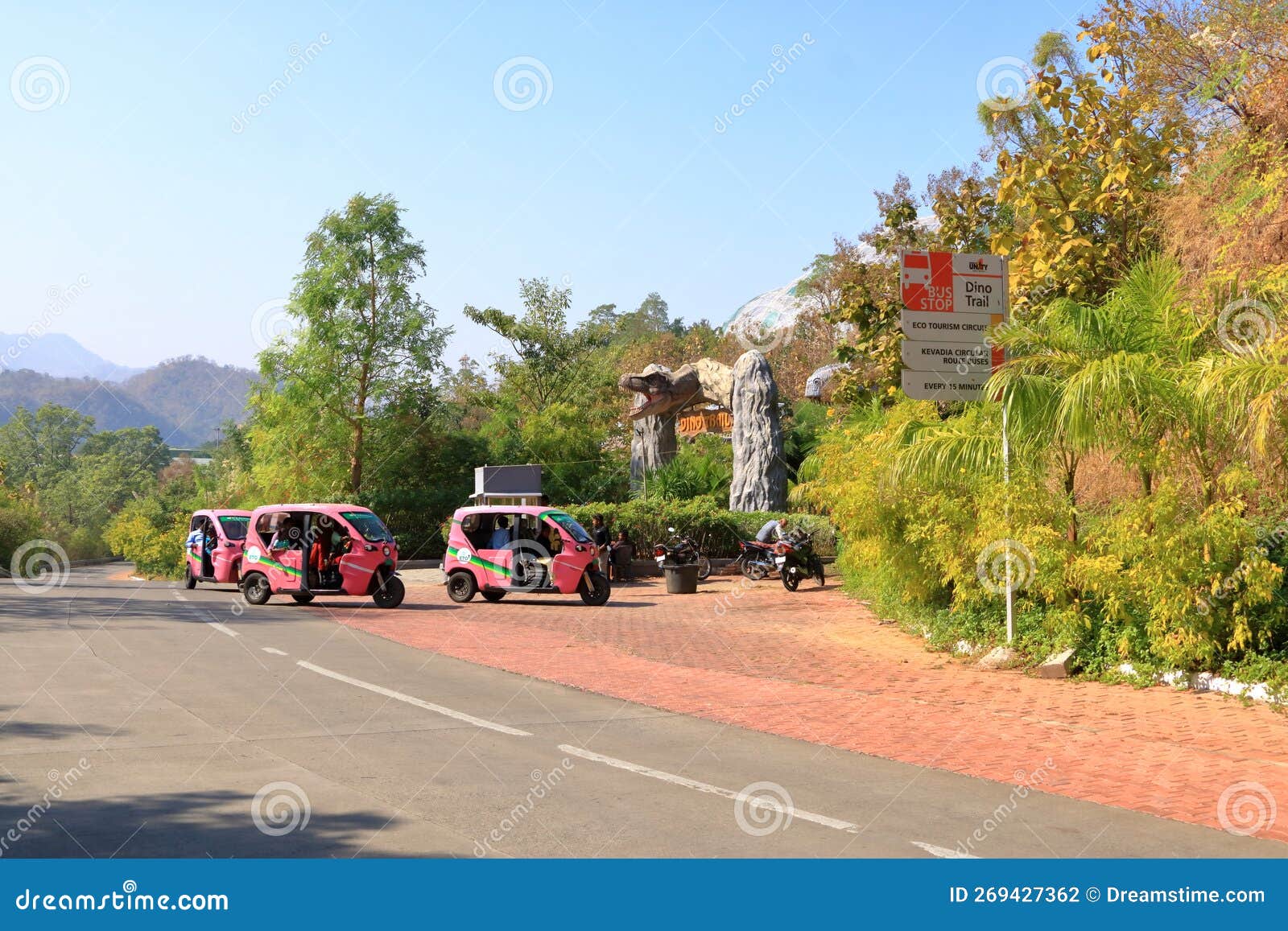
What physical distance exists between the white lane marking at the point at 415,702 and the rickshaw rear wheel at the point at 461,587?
8576 mm

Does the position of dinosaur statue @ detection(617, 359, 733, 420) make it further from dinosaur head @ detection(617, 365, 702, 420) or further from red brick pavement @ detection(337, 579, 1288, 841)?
red brick pavement @ detection(337, 579, 1288, 841)

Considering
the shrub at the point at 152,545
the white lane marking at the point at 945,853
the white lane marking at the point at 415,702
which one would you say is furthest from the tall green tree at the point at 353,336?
the white lane marking at the point at 945,853

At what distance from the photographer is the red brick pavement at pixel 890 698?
8.21m

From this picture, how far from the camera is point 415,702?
11.0 m

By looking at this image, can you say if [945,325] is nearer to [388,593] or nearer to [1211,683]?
[1211,683]

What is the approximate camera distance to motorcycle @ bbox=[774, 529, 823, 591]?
75.3ft

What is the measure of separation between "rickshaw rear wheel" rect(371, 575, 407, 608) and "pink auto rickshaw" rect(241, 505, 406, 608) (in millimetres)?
15

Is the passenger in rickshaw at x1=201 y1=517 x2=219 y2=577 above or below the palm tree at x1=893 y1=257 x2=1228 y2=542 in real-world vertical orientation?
below

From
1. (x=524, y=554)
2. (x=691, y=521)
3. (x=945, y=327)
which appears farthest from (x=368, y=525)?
(x=945, y=327)

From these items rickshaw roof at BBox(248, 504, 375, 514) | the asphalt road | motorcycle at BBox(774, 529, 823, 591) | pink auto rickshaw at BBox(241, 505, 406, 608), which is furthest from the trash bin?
the asphalt road

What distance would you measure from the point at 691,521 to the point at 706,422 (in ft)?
86.5

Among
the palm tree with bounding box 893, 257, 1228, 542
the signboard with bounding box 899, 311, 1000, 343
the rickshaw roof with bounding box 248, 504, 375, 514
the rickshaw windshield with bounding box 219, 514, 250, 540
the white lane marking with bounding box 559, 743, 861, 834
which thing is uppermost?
the signboard with bounding box 899, 311, 1000, 343

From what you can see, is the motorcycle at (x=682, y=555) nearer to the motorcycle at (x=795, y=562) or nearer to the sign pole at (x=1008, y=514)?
the motorcycle at (x=795, y=562)

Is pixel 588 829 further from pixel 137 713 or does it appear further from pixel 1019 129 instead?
pixel 1019 129
